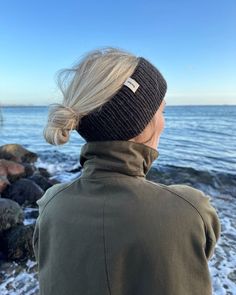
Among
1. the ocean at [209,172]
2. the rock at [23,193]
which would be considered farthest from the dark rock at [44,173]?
the rock at [23,193]

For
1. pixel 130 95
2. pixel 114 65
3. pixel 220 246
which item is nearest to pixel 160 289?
pixel 130 95

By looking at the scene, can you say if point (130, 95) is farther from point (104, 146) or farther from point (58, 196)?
point (58, 196)

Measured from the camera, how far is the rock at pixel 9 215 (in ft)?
20.5

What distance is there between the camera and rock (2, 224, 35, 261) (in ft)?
18.4

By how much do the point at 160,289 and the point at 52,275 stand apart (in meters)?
0.46

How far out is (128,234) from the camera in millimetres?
1203

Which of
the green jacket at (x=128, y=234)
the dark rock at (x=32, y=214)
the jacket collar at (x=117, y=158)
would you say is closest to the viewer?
the green jacket at (x=128, y=234)

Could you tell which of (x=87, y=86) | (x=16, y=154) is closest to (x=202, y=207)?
(x=87, y=86)

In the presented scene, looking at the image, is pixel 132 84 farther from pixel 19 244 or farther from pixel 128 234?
pixel 19 244

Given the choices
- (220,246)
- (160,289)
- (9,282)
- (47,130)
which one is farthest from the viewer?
(220,246)

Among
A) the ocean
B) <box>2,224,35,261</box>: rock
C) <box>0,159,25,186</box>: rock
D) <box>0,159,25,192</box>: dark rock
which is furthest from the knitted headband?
<box>0,159,25,186</box>: rock

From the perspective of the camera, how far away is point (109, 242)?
1235 millimetres

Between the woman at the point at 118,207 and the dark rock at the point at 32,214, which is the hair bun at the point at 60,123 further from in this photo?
the dark rock at the point at 32,214

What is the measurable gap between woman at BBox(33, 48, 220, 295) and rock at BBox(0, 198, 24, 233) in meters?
5.06
